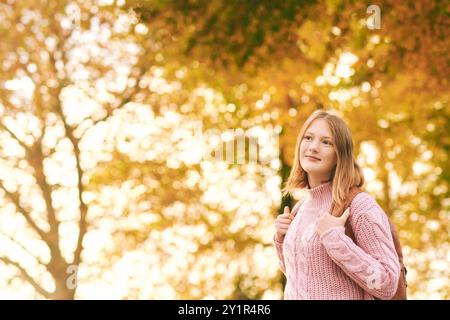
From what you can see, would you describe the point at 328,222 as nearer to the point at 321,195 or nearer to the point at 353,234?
the point at 353,234

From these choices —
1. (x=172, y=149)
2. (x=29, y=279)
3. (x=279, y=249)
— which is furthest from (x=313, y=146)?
(x=29, y=279)

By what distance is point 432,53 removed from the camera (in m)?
9.50

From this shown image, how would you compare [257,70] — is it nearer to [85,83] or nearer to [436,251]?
[85,83]

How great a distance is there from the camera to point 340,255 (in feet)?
9.02

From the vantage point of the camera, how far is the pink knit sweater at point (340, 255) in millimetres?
2734

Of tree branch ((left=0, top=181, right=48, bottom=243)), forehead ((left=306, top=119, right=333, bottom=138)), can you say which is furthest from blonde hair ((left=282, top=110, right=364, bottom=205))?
tree branch ((left=0, top=181, right=48, bottom=243))

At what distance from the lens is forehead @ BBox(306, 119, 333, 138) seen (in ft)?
9.91

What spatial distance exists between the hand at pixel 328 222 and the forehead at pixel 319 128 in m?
0.37

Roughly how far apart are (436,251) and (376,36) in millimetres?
6077

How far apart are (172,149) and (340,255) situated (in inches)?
425

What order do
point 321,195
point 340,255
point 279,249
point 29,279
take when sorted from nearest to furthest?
point 340,255 → point 321,195 → point 279,249 → point 29,279
